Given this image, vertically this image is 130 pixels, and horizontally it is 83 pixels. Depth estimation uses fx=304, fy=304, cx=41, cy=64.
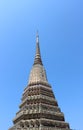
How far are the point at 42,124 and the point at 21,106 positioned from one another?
784 centimetres

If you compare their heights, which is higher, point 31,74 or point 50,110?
point 31,74

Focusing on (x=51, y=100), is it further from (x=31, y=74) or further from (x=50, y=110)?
(x=31, y=74)

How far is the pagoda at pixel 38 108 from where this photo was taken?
46906 mm

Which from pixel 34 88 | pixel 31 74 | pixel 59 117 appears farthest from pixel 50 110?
pixel 31 74

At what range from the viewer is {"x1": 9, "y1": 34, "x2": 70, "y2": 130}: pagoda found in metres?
46.9

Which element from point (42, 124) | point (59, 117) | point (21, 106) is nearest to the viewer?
point (42, 124)

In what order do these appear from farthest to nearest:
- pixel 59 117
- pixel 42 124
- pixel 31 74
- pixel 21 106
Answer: pixel 31 74 < pixel 21 106 < pixel 59 117 < pixel 42 124

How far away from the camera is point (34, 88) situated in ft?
175

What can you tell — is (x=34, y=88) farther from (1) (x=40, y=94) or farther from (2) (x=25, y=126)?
(2) (x=25, y=126)

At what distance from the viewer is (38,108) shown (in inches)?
1934

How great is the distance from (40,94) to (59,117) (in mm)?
5185

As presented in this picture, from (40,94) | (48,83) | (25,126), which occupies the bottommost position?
(25,126)

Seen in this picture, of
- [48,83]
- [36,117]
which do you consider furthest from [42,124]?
[48,83]

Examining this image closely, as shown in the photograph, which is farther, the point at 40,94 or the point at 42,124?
the point at 40,94
